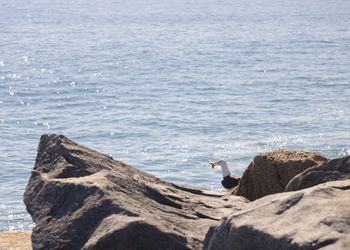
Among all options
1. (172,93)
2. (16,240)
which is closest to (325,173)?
(16,240)

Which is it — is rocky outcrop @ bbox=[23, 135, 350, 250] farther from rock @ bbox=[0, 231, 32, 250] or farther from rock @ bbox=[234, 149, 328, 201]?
rock @ bbox=[0, 231, 32, 250]

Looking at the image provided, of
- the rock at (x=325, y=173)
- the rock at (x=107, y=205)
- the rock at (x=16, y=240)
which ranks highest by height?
the rock at (x=325, y=173)

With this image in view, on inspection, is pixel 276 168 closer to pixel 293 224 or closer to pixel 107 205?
pixel 107 205

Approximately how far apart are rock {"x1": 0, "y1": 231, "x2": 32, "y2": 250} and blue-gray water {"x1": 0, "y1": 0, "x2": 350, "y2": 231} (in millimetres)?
3394

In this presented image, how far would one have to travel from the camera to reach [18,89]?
25859 millimetres

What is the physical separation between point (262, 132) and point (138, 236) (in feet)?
50.0

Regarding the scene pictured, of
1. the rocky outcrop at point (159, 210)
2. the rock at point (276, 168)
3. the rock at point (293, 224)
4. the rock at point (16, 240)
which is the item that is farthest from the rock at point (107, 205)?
the rock at point (16, 240)

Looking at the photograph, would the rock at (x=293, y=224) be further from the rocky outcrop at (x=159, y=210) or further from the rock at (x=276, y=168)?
the rock at (x=276, y=168)

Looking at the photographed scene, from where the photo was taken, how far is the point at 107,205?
5.21 meters

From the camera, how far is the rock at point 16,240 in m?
7.33

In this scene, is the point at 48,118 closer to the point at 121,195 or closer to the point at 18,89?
the point at 18,89

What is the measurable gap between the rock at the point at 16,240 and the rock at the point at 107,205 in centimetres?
152

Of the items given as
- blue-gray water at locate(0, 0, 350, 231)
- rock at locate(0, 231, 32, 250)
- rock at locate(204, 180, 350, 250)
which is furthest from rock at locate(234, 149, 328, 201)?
blue-gray water at locate(0, 0, 350, 231)

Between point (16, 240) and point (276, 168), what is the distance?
379 cm
